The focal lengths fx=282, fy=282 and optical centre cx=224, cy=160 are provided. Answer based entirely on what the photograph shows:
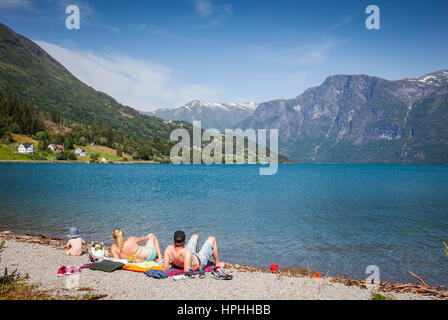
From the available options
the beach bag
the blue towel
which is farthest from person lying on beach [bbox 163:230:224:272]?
the beach bag

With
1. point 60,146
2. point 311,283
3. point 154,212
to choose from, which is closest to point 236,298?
point 311,283

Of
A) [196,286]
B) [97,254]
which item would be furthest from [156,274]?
[97,254]

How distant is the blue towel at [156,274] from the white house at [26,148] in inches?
6434

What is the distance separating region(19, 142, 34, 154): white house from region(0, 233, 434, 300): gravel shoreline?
158307mm

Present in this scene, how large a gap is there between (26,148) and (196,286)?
167 m

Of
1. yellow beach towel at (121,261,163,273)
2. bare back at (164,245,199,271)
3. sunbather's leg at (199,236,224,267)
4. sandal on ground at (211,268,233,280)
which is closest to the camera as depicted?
sandal on ground at (211,268,233,280)

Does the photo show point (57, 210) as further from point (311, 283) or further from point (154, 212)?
point (311, 283)

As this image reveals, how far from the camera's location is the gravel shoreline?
976 centimetres

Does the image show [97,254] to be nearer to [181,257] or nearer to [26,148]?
[181,257]

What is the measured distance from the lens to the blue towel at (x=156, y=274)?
38.2 feet

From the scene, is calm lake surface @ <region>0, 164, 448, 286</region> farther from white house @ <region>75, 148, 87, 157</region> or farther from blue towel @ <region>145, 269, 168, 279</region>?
white house @ <region>75, 148, 87, 157</region>
